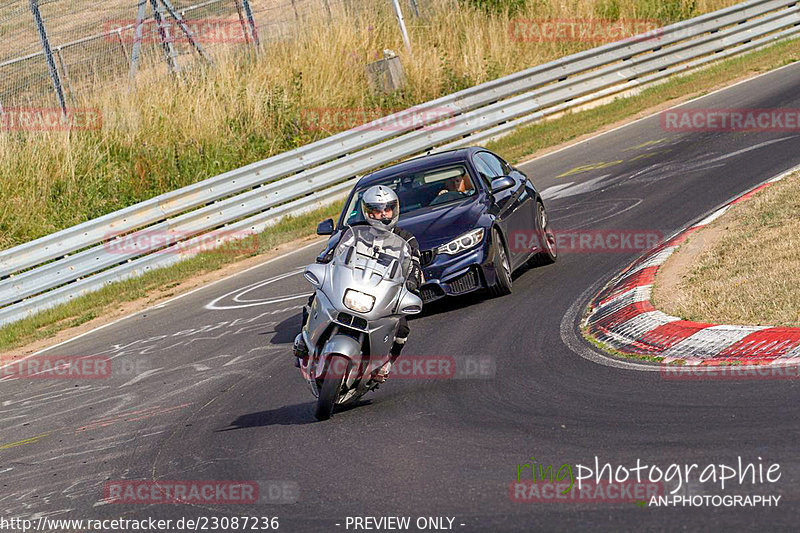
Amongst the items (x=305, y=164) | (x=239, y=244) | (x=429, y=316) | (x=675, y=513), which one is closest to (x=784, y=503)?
(x=675, y=513)

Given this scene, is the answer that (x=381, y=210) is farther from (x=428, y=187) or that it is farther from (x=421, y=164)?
(x=421, y=164)

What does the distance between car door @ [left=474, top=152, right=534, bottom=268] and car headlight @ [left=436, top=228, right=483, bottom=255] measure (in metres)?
0.67

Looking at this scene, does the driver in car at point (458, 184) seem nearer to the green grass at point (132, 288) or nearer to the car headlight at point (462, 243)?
the car headlight at point (462, 243)

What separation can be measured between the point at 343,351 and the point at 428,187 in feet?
17.2

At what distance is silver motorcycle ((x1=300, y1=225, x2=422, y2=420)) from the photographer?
732 cm

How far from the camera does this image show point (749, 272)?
8961 millimetres

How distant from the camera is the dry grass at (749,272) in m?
7.82

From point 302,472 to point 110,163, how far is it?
1741 cm

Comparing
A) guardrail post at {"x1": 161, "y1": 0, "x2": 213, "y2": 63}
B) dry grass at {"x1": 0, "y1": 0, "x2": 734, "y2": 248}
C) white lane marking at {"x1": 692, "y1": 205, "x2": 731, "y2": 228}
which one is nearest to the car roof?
white lane marking at {"x1": 692, "y1": 205, "x2": 731, "y2": 228}

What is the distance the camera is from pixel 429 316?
36.6 ft

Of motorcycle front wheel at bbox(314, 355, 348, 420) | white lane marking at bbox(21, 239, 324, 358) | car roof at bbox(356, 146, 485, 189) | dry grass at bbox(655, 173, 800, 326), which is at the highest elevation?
car roof at bbox(356, 146, 485, 189)

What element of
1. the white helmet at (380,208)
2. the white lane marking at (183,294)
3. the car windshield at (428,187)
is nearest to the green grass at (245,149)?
the white lane marking at (183,294)

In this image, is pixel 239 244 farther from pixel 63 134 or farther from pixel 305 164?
pixel 63 134

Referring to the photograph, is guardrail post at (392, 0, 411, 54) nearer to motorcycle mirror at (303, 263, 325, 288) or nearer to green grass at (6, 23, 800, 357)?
green grass at (6, 23, 800, 357)
